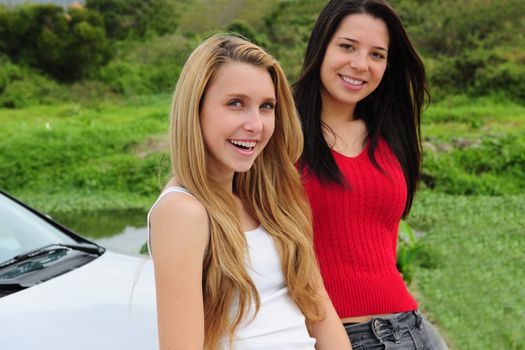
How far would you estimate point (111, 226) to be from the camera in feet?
28.3

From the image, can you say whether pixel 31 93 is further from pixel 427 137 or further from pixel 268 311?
pixel 268 311

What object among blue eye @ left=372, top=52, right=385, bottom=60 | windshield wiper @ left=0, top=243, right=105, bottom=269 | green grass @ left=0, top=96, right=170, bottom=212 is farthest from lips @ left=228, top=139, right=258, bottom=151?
green grass @ left=0, top=96, right=170, bottom=212

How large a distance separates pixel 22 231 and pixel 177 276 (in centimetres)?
165

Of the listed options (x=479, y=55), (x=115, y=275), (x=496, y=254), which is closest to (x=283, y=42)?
(x=479, y=55)

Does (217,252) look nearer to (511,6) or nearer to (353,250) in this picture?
(353,250)

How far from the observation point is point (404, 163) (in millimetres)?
2189

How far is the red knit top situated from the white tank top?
1.00 feet

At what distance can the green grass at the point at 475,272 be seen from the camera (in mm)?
4766

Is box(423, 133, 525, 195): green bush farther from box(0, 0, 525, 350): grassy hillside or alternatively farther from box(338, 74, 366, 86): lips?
box(338, 74, 366, 86): lips

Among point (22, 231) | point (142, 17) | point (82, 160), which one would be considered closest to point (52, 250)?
point (22, 231)

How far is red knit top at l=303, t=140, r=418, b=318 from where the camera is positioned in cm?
193

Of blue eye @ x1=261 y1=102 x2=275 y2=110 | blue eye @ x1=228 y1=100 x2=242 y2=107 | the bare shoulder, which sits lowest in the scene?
A: the bare shoulder

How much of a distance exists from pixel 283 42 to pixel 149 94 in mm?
3898

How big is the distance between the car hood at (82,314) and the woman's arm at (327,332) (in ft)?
1.99
